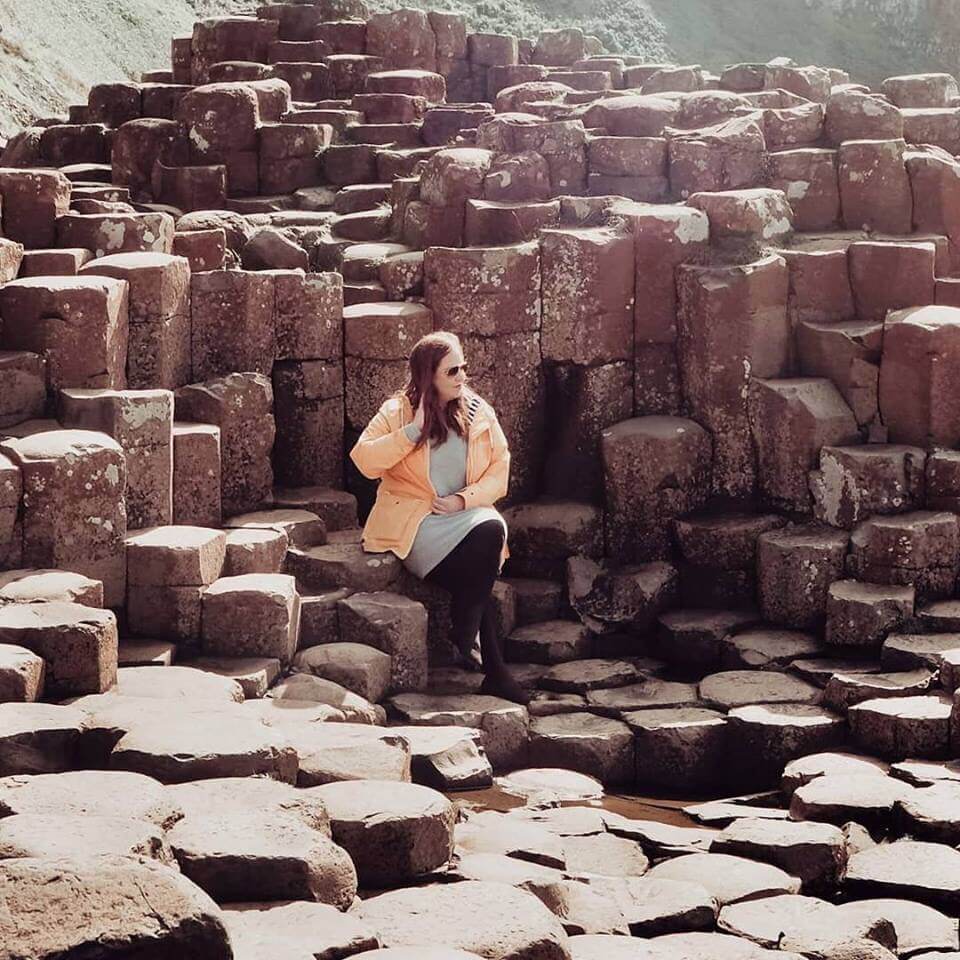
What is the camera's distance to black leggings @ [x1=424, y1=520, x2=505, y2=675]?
10070 millimetres

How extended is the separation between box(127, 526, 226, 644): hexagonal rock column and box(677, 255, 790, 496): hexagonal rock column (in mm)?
4054

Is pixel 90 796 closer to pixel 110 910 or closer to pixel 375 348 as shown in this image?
pixel 110 910

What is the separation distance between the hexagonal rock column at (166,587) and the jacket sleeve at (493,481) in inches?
62.5

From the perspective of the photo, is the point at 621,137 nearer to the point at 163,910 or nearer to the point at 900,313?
the point at 900,313

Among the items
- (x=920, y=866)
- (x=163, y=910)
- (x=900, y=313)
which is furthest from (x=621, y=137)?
(x=163, y=910)

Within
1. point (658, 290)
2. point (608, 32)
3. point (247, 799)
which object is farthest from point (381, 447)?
point (608, 32)

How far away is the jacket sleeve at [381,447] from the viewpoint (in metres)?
10.0

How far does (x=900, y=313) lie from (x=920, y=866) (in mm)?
5120

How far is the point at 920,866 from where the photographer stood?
7562 millimetres

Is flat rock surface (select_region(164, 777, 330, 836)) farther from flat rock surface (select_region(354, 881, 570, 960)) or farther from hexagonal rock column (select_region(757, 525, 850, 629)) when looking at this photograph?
hexagonal rock column (select_region(757, 525, 850, 629))

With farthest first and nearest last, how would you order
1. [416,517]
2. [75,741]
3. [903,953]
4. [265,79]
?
[265,79]
[416,517]
[75,741]
[903,953]

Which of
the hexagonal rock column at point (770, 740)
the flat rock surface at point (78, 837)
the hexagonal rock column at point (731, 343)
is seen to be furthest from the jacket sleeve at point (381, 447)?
the flat rock surface at point (78, 837)

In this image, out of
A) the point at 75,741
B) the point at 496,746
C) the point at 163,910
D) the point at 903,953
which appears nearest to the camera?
the point at 163,910

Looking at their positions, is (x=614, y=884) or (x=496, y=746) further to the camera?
(x=496, y=746)
